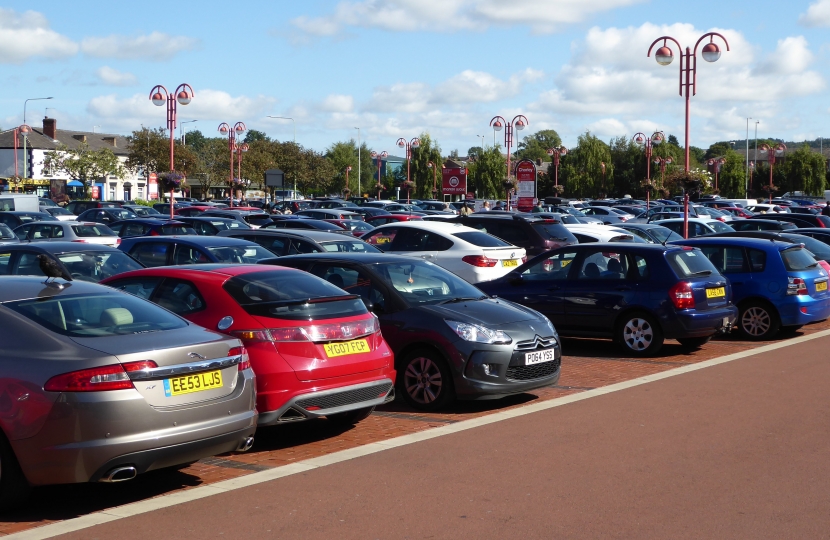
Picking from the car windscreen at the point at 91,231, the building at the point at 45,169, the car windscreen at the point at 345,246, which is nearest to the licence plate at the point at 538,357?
the car windscreen at the point at 345,246

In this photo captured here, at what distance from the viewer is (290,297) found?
827 centimetres

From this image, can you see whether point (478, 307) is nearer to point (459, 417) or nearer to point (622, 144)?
point (459, 417)

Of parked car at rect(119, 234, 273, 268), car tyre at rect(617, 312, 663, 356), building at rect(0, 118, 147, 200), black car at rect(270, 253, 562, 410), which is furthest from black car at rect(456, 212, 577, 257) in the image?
building at rect(0, 118, 147, 200)

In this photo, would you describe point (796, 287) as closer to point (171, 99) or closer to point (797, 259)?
point (797, 259)

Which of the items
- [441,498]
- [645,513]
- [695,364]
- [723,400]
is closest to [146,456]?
[441,498]

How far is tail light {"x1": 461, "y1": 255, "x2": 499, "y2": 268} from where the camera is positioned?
708 inches

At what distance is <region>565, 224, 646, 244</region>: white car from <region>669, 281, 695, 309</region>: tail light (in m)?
10.4

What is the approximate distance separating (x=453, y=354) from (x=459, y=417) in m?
0.63

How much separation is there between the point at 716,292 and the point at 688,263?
0.56 meters

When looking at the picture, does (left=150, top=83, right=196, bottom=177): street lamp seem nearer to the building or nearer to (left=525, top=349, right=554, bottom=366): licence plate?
(left=525, top=349, right=554, bottom=366): licence plate

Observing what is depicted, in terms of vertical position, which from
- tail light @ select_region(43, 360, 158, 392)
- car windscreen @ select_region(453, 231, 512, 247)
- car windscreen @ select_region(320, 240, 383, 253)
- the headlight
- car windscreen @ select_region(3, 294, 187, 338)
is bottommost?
the headlight

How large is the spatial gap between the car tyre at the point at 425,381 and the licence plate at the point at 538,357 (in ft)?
2.60

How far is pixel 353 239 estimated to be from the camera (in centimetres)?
1769

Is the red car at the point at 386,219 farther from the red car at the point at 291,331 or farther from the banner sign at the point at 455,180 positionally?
the red car at the point at 291,331
